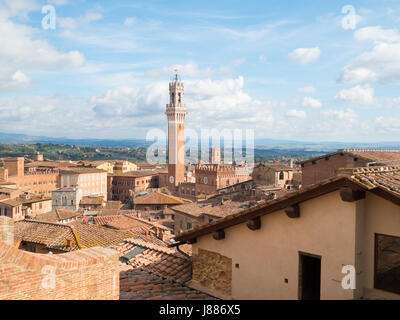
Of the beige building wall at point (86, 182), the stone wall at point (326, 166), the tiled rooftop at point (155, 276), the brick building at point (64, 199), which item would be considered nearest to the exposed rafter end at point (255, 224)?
the tiled rooftop at point (155, 276)

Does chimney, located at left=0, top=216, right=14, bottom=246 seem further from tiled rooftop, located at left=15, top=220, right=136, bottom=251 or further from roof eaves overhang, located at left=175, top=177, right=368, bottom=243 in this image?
tiled rooftop, located at left=15, top=220, right=136, bottom=251

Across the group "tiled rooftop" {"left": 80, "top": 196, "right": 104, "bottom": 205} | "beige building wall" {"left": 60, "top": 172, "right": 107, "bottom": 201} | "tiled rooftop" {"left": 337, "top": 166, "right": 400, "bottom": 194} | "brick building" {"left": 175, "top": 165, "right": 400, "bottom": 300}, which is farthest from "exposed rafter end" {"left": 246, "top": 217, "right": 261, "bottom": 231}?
"beige building wall" {"left": 60, "top": 172, "right": 107, "bottom": 201}

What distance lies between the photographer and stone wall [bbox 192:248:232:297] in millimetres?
6488

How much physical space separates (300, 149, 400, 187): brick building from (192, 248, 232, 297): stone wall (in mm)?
14877

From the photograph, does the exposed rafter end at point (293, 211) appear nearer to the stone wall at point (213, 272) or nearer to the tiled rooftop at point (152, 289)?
the stone wall at point (213, 272)

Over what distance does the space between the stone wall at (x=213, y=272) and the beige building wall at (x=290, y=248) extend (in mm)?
127

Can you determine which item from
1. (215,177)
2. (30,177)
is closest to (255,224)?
(215,177)

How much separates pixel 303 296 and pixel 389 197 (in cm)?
209

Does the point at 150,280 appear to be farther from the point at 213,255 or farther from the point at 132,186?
the point at 132,186

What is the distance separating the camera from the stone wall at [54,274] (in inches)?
162

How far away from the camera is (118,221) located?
75.0 ft
